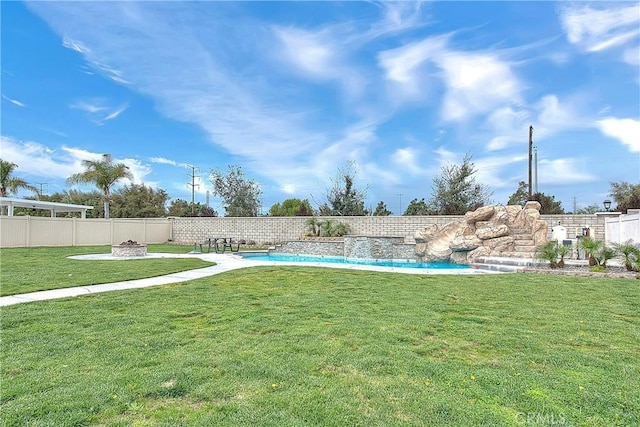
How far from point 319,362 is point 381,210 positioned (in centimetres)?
2343

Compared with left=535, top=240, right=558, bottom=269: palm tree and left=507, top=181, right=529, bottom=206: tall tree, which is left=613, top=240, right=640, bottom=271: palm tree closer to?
left=535, top=240, right=558, bottom=269: palm tree

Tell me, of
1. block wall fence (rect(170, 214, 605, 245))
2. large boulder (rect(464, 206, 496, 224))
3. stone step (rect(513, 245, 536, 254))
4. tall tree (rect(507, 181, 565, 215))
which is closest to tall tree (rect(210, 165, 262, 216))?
block wall fence (rect(170, 214, 605, 245))

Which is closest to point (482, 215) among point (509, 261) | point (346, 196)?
point (509, 261)

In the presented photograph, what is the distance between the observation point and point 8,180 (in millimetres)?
24406

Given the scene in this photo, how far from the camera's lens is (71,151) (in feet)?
87.5

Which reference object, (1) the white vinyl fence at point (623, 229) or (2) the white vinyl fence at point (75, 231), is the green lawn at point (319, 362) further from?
(2) the white vinyl fence at point (75, 231)

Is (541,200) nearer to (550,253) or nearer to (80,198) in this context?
(550,253)

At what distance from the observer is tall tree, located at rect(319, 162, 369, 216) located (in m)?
25.5

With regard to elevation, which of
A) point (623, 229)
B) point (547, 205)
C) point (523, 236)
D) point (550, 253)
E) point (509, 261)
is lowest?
point (509, 261)

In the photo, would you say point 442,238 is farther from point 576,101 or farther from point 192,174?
point 192,174

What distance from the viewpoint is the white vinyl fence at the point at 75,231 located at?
17516mm

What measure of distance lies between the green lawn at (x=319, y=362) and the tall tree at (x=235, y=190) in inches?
911

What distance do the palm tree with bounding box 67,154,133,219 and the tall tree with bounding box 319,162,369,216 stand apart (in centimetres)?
1517

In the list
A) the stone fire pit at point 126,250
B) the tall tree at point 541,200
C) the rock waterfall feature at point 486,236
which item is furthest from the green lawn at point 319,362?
the tall tree at point 541,200
